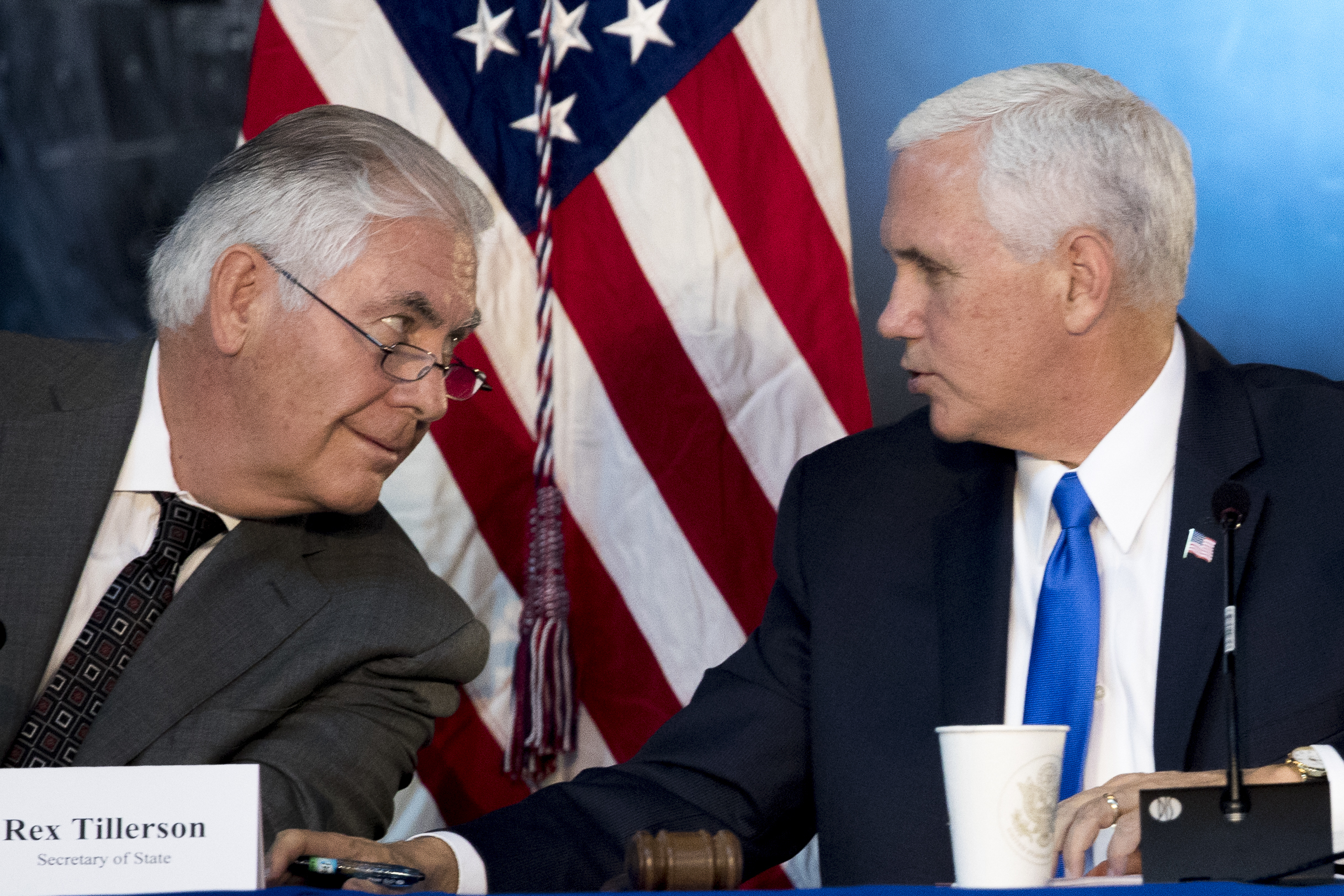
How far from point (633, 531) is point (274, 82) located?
3.32 feet

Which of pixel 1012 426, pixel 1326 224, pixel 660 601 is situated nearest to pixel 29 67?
pixel 660 601

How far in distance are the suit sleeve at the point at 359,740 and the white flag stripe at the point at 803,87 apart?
0.99 metres

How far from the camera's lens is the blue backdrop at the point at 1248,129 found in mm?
2758

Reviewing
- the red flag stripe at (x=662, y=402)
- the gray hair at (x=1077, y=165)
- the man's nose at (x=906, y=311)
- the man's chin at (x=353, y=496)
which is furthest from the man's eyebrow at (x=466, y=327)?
the gray hair at (x=1077, y=165)

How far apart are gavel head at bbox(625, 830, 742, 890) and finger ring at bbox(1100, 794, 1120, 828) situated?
0.43 meters

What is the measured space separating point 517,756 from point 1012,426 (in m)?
1.06

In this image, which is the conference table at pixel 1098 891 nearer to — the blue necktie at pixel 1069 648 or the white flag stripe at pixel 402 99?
the blue necktie at pixel 1069 648

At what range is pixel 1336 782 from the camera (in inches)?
58.6

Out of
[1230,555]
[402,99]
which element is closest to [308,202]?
[402,99]

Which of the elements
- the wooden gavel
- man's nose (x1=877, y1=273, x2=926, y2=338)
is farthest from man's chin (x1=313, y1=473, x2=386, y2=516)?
the wooden gavel

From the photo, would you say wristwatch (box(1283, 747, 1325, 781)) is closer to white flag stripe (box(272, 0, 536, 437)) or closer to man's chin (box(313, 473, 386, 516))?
man's chin (box(313, 473, 386, 516))

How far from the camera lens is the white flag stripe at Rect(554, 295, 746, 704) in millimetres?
2611

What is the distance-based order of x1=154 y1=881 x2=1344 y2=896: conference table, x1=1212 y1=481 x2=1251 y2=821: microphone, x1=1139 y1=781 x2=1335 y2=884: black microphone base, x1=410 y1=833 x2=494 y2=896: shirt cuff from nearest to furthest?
x1=154 y1=881 x2=1344 y2=896: conference table < x1=1139 y1=781 x2=1335 y2=884: black microphone base < x1=1212 y1=481 x2=1251 y2=821: microphone < x1=410 y1=833 x2=494 y2=896: shirt cuff

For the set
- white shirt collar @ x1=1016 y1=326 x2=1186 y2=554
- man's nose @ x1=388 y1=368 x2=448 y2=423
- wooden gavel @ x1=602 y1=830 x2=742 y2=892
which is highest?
man's nose @ x1=388 y1=368 x2=448 y2=423
